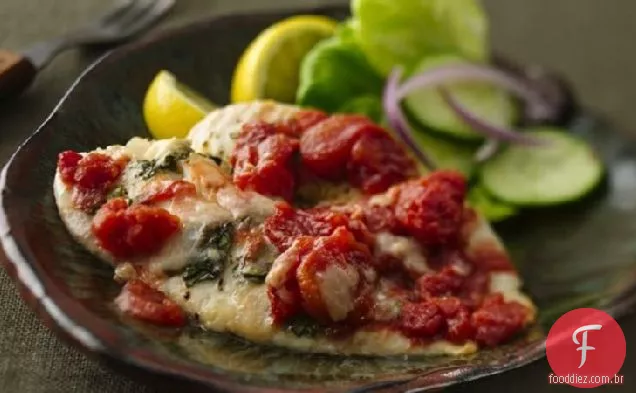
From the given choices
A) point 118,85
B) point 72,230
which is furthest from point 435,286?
point 118,85

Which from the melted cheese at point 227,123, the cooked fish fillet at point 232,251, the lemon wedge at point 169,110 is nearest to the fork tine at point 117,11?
the lemon wedge at point 169,110

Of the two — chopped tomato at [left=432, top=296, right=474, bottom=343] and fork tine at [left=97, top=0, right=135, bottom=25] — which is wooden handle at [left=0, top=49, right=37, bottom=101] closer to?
fork tine at [left=97, top=0, right=135, bottom=25]

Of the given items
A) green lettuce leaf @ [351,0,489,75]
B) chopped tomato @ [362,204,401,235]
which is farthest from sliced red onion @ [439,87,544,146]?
chopped tomato @ [362,204,401,235]

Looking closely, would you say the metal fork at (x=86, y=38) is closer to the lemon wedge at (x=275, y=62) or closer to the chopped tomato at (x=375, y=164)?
the lemon wedge at (x=275, y=62)

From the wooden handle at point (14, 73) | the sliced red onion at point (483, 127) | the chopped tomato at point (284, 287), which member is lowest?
the sliced red onion at point (483, 127)

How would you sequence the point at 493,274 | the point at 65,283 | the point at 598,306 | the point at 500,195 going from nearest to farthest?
the point at 65,283
the point at 493,274
the point at 598,306
the point at 500,195

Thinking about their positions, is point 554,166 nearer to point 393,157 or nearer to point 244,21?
point 393,157
